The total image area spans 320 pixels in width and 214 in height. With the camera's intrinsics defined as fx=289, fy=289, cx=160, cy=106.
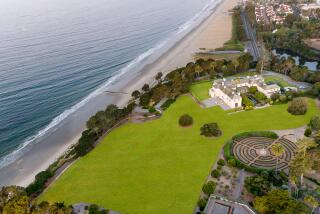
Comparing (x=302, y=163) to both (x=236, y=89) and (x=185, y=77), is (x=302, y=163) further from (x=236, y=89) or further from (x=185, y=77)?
(x=185, y=77)

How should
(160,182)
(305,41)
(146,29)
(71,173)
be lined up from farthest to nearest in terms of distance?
(146,29) < (305,41) < (71,173) < (160,182)

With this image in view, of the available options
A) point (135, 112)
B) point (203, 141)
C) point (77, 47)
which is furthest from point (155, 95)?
point (77, 47)

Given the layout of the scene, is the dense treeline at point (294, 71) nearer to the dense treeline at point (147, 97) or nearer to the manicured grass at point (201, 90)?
the dense treeline at point (147, 97)

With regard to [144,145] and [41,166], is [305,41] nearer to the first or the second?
[144,145]

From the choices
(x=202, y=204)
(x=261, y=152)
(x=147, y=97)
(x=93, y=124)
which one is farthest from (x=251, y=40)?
(x=202, y=204)

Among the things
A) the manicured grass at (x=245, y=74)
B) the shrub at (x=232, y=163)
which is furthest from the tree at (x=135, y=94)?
the shrub at (x=232, y=163)

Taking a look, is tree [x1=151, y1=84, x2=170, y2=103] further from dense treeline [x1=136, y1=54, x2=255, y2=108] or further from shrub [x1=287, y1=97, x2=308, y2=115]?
shrub [x1=287, y1=97, x2=308, y2=115]
